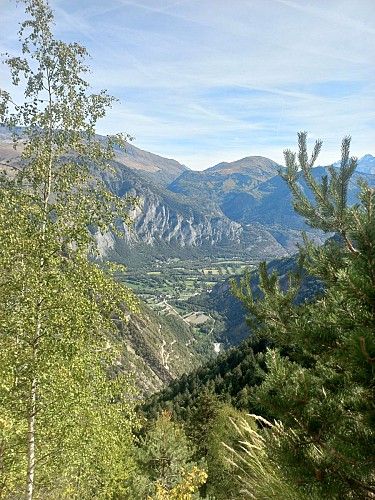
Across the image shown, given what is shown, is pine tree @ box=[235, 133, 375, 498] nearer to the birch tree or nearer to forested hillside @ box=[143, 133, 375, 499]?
forested hillside @ box=[143, 133, 375, 499]

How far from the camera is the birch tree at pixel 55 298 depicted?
10883mm

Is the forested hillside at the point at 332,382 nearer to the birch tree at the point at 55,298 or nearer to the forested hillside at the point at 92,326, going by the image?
the forested hillside at the point at 92,326

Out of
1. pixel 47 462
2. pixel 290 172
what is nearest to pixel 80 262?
pixel 47 462

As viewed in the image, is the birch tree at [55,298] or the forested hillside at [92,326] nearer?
the forested hillside at [92,326]

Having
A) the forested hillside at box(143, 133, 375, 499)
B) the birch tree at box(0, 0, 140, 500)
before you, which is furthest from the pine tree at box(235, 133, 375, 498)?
the birch tree at box(0, 0, 140, 500)

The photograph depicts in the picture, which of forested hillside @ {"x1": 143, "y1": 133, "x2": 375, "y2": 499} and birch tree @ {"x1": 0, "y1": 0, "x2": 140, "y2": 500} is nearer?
forested hillside @ {"x1": 143, "y1": 133, "x2": 375, "y2": 499}

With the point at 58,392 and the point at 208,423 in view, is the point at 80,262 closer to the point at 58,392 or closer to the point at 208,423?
the point at 58,392

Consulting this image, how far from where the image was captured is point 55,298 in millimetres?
11328

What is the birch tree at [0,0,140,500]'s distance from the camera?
10.9 meters

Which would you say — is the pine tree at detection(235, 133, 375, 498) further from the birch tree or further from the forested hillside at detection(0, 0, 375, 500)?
the birch tree

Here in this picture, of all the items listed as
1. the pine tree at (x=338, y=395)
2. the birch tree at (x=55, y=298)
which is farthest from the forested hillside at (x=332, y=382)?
the birch tree at (x=55, y=298)

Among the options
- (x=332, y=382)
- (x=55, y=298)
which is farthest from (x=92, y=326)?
(x=332, y=382)

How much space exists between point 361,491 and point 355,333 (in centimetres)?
239

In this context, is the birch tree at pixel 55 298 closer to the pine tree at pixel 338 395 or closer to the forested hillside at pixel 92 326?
the forested hillside at pixel 92 326
